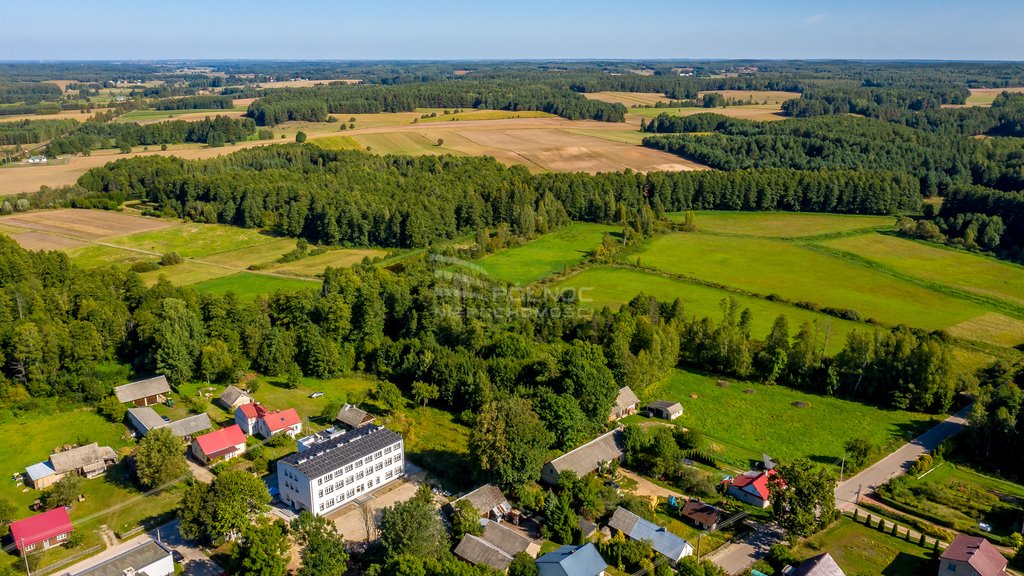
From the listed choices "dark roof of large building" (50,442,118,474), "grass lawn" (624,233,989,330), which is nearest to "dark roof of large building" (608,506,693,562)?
"dark roof of large building" (50,442,118,474)

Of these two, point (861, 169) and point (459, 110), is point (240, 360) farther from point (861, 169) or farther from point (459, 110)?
point (459, 110)

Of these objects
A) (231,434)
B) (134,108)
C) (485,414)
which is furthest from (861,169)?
(134,108)

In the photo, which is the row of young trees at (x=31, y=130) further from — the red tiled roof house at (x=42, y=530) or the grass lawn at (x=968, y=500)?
the grass lawn at (x=968, y=500)

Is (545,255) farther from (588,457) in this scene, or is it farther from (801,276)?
(588,457)

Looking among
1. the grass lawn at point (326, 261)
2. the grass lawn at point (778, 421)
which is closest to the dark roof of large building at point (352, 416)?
the grass lawn at point (778, 421)

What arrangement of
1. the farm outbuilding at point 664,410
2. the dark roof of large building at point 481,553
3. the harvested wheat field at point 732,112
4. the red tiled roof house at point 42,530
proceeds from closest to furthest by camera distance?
1. the dark roof of large building at point 481,553
2. the red tiled roof house at point 42,530
3. the farm outbuilding at point 664,410
4. the harvested wheat field at point 732,112

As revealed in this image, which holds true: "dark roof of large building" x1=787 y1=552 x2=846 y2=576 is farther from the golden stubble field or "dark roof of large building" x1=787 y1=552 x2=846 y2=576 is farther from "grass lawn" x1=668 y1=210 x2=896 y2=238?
the golden stubble field
